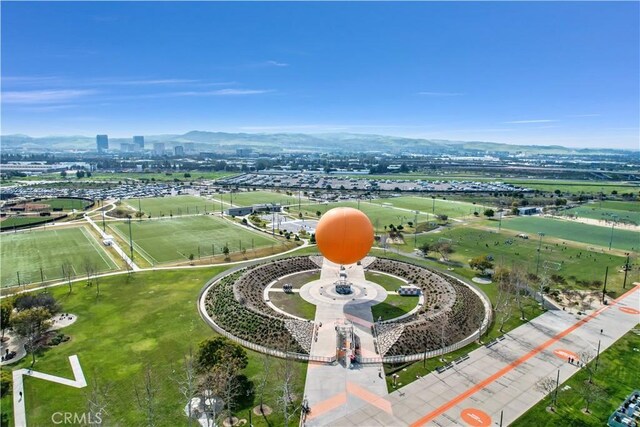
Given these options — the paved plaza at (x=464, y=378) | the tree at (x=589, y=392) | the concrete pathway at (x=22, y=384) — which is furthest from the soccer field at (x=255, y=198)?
the tree at (x=589, y=392)

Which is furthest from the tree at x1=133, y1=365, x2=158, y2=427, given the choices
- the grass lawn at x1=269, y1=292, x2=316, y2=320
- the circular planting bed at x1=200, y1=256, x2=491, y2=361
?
the grass lawn at x1=269, y1=292, x2=316, y2=320

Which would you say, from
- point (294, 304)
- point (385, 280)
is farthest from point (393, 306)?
point (294, 304)

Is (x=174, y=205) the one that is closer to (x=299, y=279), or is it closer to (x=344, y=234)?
(x=299, y=279)

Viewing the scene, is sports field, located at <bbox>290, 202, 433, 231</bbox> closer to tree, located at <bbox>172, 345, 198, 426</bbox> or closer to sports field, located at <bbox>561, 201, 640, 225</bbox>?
sports field, located at <bbox>561, 201, 640, 225</bbox>

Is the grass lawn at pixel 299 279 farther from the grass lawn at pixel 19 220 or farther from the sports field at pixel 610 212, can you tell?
the sports field at pixel 610 212

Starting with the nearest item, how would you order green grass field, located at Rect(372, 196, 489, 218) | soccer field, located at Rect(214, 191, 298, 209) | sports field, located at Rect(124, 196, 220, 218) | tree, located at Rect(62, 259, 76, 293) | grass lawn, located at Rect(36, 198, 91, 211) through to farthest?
tree, located at Rect(62, 259, 76, 293) < sports field, located at Rect(124, 196, 220, 218) < green grass field, located at Rect(372, 196, 489, 218) < grass lawn, located at Rect(36, 198, 91, 211) < soccer field, located at Rect(214, 191, 298, 209)
